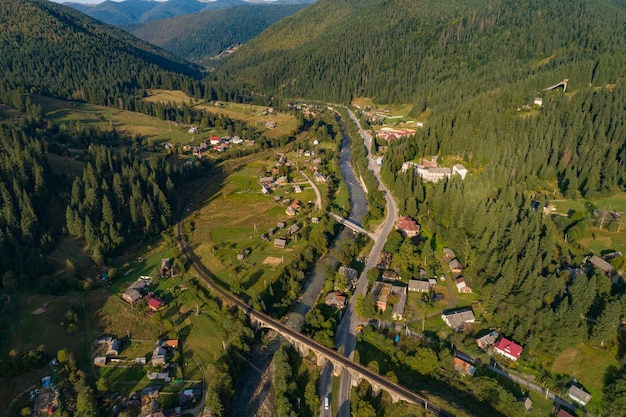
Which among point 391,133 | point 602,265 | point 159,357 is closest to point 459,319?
point 602,265

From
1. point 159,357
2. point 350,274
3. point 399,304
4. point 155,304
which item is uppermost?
point 350,274

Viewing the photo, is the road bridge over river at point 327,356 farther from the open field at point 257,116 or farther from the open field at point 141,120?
the open field at point 257,116

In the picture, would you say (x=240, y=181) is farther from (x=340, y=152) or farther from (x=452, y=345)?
(x=452, y=345)

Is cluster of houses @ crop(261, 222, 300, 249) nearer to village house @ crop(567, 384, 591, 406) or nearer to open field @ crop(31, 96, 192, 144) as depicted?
village house @ crop(567, 384, 591, 406)

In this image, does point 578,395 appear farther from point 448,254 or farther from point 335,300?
point 335,300

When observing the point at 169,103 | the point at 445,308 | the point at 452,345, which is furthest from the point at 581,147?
the point at 169,103
